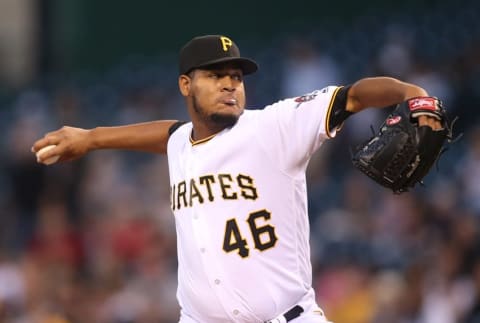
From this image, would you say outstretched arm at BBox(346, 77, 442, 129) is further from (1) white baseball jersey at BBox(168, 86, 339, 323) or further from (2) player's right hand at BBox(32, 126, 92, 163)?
(2) player's right hand at BBox(32, 126, 92, 163)

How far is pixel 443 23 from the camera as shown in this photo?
11164mm

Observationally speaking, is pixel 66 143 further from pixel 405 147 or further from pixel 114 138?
pixel 405 147

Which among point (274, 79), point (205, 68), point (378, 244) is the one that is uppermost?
point (205, 68)

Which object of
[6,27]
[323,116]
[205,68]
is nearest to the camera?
[323,116]

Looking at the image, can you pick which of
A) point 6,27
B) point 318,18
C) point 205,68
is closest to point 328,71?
point 318,18

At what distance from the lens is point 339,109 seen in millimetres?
4746

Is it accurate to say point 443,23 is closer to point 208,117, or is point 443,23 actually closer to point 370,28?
point 370,28

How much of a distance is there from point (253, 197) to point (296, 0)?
896cm

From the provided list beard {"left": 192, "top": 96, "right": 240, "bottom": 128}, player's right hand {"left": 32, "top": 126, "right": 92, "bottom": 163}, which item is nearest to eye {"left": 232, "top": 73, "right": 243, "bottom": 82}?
beard {"left": 192, "top": 96, "right": 240, "bottom": 128}

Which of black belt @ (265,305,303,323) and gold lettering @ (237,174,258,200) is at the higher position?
gold lettering @ (237,174,258,200)

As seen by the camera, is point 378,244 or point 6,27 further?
point 6,27

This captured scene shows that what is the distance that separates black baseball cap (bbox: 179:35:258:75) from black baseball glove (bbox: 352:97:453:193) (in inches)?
33.1

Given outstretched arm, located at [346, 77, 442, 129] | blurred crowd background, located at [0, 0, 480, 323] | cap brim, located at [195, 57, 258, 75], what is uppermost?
cap brim, located at [195, 57, 258, 75]

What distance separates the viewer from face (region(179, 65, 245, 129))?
517 cm
